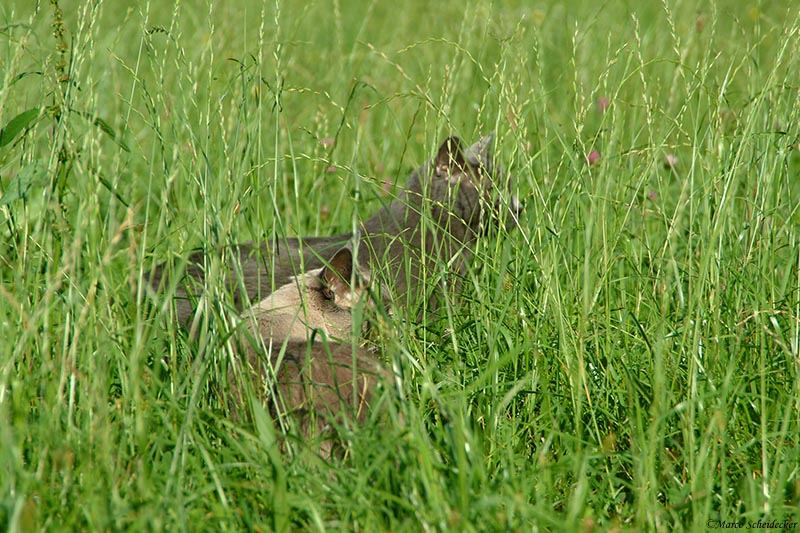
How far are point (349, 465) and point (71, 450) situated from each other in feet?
1.78

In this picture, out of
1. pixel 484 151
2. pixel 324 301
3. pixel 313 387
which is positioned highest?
pixel 484 151

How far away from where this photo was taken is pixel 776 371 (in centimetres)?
240

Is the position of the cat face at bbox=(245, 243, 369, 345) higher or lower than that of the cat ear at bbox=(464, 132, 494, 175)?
lower

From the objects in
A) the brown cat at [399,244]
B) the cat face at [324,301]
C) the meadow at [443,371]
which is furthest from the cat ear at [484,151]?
the cat face at [324,301]

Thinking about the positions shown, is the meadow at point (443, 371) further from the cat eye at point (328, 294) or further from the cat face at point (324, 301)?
the cat eye at point (328, 294)

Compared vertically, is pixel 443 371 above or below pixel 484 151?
below

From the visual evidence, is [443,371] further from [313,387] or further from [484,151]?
[484,151]

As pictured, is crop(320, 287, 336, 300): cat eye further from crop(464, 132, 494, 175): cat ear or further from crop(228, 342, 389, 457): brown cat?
crop(228, 342, 389, 457): brown cat

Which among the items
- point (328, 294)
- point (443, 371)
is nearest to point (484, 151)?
point (328, 294)

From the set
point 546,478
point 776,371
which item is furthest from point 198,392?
point 776,371

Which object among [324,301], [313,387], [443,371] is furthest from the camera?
[324,301]

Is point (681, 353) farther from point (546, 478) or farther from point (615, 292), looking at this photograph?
point (615, 292)

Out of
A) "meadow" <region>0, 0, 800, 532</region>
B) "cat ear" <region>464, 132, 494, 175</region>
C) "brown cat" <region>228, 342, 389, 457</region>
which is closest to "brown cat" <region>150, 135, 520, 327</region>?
"cat ear" <region>464, 132, 494, 175</region>

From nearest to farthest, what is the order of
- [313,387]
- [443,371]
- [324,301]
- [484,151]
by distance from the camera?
[313,387] < [443,371] < [324,301] < [484,151]
